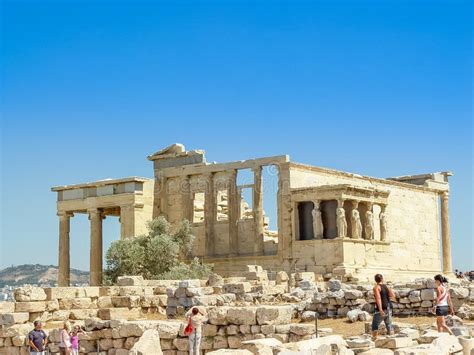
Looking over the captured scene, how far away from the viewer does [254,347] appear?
10391mm

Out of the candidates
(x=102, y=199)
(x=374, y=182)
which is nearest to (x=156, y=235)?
(x=102, y=199)

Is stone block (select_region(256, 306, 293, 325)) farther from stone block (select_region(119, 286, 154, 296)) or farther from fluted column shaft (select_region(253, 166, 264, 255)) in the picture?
fluted column shaft (select_region(253, 166, 264, 255))

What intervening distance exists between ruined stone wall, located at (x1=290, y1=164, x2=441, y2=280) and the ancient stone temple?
0.15ft

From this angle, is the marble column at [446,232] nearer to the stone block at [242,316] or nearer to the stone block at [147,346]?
the stone block at [242,316]

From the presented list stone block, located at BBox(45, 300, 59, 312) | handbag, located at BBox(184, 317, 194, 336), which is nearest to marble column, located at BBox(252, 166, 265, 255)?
stone block, located at BBox(45, 300, 59, 312)

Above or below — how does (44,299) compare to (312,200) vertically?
below

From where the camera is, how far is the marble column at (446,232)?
40.6 meters

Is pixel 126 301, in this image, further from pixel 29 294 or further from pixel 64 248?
pixel 64 248

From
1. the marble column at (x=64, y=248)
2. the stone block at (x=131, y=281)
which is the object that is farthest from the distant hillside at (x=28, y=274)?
the stone block at (x=131, y=281)

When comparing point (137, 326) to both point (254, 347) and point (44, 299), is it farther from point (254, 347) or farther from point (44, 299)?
point (44, 299)

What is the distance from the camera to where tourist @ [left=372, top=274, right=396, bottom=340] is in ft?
43.6

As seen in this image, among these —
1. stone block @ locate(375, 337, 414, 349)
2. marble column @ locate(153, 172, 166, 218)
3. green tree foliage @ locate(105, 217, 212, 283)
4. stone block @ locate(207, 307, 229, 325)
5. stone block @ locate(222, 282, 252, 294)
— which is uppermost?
marble column @ locate(153, 172, 166, 218)

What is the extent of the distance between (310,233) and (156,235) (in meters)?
5.77

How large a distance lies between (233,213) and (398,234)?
24.0 ft
